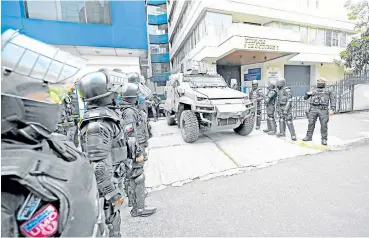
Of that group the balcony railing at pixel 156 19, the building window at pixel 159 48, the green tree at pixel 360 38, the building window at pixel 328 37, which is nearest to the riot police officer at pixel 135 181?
the green tree at pixel 360 38

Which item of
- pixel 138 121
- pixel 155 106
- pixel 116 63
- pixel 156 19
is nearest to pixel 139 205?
pixel 138 121

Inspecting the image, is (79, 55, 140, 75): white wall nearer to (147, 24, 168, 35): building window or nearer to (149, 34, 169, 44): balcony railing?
(149, 34, 169, 44): balcony railing

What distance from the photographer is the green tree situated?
31.3 ft

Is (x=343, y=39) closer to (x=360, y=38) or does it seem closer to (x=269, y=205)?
(x=360, y=38)

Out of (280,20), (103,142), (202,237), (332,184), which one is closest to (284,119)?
(332,184)

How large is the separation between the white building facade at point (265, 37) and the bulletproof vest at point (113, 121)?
1102 cm

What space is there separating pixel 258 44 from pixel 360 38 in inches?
187

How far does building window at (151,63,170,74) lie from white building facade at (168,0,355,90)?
36.3 feet

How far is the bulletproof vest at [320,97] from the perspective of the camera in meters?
4.62

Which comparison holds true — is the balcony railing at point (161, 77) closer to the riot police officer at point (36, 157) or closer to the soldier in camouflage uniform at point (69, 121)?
the soldier in camouflage uniform at point (69, 121)

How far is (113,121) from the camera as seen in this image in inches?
68.2

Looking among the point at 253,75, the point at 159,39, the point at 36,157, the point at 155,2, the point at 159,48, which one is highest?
the point at 155,2

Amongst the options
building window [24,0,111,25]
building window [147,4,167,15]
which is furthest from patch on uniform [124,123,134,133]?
building window [147,4,167,15]

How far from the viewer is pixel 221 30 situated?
13.8m
